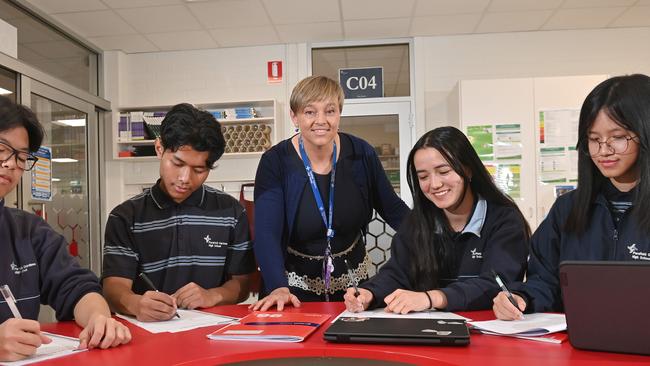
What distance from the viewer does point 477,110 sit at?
4.32 meters

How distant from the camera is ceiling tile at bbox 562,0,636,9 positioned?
4.14 metres

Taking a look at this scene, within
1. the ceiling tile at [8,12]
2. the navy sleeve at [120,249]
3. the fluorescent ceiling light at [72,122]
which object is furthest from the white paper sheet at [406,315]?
the fluorescent ceiling light at [72,122]

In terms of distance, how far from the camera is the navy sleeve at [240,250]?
6.42ft

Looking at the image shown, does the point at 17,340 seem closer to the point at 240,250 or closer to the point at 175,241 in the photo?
the point at 175,241

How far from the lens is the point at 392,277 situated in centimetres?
172

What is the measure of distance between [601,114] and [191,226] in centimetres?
137

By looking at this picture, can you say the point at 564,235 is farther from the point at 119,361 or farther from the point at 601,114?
the point at 119,361

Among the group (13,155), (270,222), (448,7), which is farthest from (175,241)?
(448,7)

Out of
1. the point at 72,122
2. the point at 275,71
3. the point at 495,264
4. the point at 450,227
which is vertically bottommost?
the point at 495,264

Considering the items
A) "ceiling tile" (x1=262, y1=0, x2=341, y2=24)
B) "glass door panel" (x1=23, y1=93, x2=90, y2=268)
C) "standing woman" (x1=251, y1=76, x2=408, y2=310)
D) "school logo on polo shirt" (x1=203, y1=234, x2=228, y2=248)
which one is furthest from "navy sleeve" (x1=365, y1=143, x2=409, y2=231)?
"glass door panel" (x1=23, y1=93, x2=90, y2=268)

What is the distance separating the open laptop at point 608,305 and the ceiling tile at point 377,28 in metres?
3.81

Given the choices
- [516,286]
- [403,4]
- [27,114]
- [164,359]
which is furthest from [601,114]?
[403,4]

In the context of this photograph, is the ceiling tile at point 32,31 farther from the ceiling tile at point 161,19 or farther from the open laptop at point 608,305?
A: the open laptop at point 608,305

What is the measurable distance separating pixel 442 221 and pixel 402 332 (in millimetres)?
749
